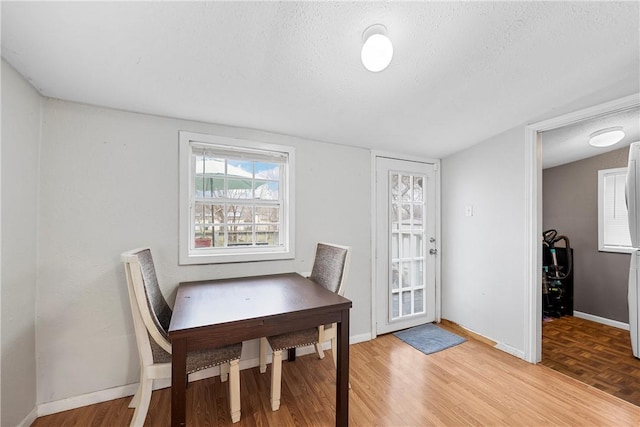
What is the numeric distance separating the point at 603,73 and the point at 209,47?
2.39m

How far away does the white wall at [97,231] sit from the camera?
1707 mm

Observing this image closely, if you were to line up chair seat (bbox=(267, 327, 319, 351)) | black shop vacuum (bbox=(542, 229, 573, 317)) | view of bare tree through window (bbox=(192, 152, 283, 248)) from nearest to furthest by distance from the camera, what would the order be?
chair seat (bbox=(267, 327, 319, 351)) < view of bare tree through window (bbox=(192, 152, 283, 248)) < black shop vacuum (bbox=(542, 229, 573, 317))

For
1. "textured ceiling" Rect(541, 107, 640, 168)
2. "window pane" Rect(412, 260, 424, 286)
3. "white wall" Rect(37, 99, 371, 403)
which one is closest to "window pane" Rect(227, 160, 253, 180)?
"white wall" Rect(37, 99, 371, 403)

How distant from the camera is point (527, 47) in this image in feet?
4.97

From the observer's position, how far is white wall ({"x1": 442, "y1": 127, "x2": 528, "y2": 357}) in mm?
2475

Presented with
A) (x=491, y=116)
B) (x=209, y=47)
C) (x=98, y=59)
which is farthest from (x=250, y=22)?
(x=491, y=116)

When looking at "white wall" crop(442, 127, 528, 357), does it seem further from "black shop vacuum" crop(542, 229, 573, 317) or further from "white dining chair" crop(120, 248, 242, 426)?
"white dining chair" crop(120, 248, 242, 426)

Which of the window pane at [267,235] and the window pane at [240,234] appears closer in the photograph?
the window pane at [240,234]

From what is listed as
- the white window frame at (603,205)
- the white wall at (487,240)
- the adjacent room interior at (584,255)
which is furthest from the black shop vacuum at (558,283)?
the white wall at (487,240)

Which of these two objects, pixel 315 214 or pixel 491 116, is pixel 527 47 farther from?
pixel 315 214

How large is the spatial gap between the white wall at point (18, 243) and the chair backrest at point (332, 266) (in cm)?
177

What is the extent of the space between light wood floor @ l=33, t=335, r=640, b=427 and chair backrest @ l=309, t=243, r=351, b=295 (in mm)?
744

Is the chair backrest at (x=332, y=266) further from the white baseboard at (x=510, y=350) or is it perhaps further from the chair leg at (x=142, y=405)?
the white baseboard at (x=510, y=350)

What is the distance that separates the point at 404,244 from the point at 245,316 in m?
2.15
